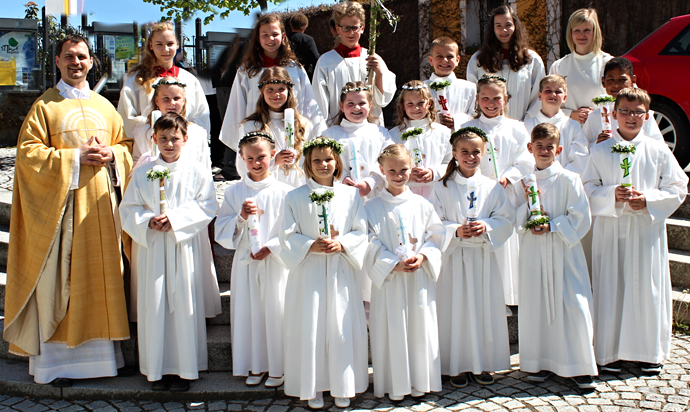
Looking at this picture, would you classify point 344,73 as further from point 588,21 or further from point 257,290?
point 257,290

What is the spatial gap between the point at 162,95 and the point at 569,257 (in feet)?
10.5

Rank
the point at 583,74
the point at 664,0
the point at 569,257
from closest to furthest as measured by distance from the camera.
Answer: the point at 569,257 < the point at 583,74 < the point at 664,0

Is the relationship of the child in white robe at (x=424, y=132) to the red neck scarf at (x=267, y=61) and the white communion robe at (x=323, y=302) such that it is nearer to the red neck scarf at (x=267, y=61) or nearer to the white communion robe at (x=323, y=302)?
the white communion robe at (x=323, y=302)

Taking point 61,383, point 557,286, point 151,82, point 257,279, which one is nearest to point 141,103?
point 151,82

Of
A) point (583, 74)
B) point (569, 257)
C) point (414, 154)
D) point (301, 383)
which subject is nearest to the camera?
point (301, 383)

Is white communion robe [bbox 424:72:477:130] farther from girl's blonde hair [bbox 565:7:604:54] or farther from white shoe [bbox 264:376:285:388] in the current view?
white shoe [bbox 264:376:285:388]

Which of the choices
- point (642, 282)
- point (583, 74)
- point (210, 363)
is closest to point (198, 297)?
point (210, 363)

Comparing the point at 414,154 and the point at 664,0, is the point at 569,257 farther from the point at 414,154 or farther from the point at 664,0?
the point at 664,0

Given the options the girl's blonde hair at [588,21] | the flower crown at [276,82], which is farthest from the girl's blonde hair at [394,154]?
the girl's blonde hair at [588,21]

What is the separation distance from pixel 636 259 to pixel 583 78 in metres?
1.99

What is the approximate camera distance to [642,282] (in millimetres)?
4977

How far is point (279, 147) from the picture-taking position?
18.1ft

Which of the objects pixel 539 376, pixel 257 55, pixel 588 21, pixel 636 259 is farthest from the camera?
pixel 588 21

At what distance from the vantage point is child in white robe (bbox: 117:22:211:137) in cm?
556
